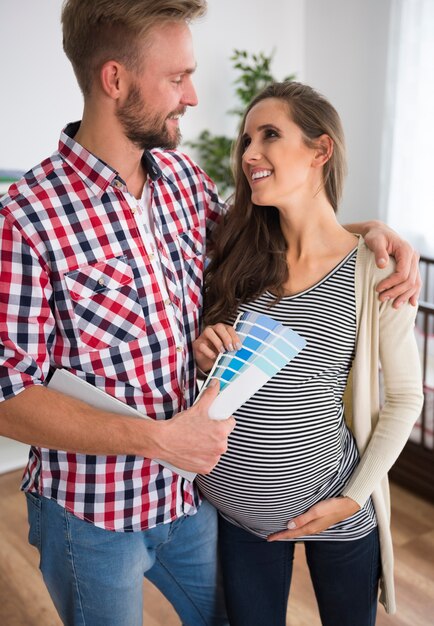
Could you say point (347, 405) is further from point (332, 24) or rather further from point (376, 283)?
point (332, 24)

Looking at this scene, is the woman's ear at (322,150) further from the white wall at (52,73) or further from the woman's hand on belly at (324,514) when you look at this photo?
the white wall at (52,73)

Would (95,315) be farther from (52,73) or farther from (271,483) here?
(52,73)

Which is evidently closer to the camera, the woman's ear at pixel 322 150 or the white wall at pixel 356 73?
the woman's ear at pixel 322 150

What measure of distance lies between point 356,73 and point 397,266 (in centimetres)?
310

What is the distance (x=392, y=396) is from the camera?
1.38 metres

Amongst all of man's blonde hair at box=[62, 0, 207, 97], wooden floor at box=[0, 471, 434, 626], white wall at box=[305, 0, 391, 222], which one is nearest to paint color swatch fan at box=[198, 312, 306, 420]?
man's blonde hair at box=[62, 0, 207, 97]

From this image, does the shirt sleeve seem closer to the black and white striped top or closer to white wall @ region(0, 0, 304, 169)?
the black and white striped top

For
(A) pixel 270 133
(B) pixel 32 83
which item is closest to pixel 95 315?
(A) pixel 270 133

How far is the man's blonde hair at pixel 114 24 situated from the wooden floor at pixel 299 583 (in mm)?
1736

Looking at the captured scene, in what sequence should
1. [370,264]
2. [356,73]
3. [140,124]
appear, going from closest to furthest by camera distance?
[140,124] < [370,264] < [356,73]

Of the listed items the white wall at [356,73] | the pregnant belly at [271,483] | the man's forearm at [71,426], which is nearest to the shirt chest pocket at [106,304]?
the man's forearm at [71,426]

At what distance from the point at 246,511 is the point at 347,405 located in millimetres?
312

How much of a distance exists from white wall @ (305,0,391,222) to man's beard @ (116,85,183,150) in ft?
10.0

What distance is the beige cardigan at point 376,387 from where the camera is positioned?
1.33m
